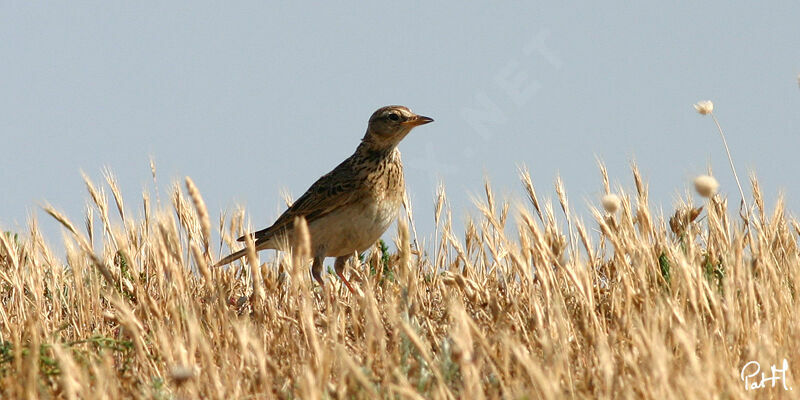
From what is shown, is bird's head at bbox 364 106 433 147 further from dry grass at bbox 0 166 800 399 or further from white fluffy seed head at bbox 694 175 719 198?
white fluffy seed head at bbox 694 175 719 198

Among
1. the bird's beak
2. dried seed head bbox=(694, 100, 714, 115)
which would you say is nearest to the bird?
the bird's beak

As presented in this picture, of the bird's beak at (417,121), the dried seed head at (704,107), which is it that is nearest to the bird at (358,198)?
the bird's beak at (417,121)

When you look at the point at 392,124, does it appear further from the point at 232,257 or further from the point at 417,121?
the point at 232,257

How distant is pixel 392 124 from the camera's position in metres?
7.52

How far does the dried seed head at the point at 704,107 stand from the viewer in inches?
230

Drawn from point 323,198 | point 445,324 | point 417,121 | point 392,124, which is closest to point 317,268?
point 323,198

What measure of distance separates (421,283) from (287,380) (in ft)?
7.25

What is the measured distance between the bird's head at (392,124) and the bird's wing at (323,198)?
317mm

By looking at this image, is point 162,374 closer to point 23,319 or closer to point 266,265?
point 266,265

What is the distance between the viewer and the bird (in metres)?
7.20

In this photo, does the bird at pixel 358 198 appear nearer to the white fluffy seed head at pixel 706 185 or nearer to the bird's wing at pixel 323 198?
the bird's wing at pixel 323 198

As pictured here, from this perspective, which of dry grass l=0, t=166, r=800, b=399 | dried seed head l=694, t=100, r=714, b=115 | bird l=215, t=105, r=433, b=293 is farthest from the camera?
bird l=215, t=105, r=433, b=293

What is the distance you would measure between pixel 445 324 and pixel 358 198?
6.47 ft

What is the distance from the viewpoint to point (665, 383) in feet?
9.09
